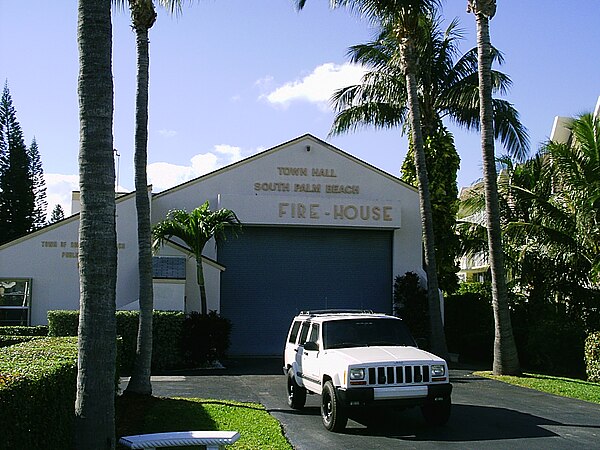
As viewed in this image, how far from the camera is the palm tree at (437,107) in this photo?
27.2 metres

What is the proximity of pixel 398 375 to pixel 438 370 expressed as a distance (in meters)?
0.69

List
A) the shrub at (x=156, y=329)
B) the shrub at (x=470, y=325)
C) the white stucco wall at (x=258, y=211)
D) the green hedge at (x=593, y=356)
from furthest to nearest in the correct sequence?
the shrub at (x=470, y=325) → the white stucco wall at (x=258, y=211) → the shrub at (x=156, y=329) → the green hedge at (x=593, y=356)

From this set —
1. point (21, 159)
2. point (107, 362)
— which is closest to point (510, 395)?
point (107, 362)

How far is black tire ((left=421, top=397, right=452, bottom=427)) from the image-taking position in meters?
11.7

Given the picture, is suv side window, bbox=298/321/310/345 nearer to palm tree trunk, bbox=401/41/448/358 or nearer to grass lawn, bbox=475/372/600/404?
grass lawn, bbox=475/372/600/404

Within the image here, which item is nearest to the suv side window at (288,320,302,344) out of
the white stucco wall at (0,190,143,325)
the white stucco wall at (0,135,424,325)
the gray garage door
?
the white stucco wall at (0,135,424,325)

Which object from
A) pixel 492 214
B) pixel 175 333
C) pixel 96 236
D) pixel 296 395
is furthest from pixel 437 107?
pixel 96 236

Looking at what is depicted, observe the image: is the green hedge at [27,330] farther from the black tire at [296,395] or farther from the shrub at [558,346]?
the shrub at [558,346]

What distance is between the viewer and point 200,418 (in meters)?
12.1

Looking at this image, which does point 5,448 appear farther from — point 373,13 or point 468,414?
point 373,13

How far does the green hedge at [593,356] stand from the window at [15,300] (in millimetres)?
16096

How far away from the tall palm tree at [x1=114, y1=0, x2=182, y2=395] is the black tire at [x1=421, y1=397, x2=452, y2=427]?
18.3ft

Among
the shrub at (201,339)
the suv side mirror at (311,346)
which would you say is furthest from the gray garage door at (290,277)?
the suv side mirror at (311,346)

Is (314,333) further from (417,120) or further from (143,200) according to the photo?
(417,120)
